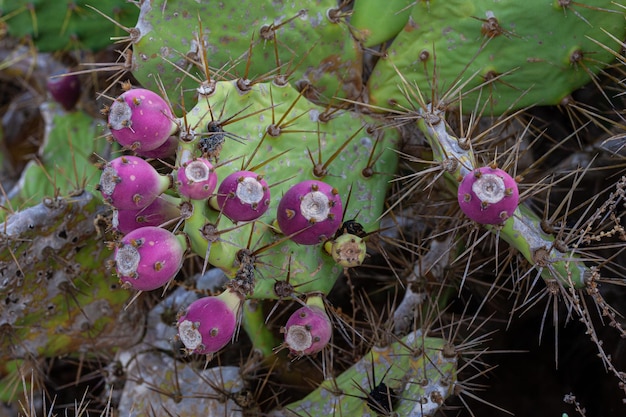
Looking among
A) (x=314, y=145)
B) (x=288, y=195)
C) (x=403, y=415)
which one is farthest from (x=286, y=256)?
(x=403, y=415)

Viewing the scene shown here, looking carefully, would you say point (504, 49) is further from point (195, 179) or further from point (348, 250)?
point (195, 179)

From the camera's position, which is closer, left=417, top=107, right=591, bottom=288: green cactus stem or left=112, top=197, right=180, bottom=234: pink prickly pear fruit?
left=112, top=197, right=180, bottom=234: pink prickly pear fruit

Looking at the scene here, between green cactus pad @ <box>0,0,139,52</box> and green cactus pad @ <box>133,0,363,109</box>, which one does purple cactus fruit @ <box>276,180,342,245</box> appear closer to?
green cactus pad @ <box>133,0,363,109</box>

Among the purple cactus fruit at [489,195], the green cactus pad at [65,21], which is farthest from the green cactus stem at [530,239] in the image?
the green cactus pad at [65,21]

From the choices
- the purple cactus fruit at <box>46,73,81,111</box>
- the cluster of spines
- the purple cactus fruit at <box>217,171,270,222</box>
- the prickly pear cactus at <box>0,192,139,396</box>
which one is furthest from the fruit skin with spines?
the purple cactus fruit at <box>46,73,81,111</box>

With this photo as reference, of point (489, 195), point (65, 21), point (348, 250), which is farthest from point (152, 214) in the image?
point (65, 21)

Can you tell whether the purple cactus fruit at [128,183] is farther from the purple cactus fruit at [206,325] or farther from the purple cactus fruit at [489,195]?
the purple cactus fruit at [489,195]

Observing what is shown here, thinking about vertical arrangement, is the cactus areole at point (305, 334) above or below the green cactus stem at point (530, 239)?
below
